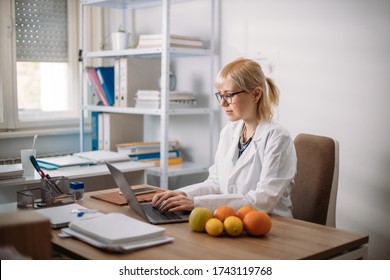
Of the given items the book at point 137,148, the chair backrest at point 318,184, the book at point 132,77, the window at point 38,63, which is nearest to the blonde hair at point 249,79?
the chair backrest at point 318,184

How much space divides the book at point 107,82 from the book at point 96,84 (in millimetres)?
26

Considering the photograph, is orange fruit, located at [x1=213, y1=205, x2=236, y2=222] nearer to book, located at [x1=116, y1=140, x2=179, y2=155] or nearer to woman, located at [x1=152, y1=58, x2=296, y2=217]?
woman, located at [x1=152, y1=58, x2=296, y2=217]

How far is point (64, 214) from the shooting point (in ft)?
5.75

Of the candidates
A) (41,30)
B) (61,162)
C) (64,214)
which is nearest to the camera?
(64,214)

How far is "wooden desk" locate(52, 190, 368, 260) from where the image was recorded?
4.49 ft

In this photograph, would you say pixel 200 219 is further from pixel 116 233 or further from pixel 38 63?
pixel 38 63

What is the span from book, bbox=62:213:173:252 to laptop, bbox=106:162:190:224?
0.12 m

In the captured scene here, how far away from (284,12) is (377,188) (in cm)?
110

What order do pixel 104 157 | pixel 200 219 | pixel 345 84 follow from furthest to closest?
pixel 104 157
pixel 345 84
pixel 200 219

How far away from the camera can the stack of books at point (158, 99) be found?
10.5ft

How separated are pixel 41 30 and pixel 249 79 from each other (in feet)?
7.43

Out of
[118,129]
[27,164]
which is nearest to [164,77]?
[118,129]

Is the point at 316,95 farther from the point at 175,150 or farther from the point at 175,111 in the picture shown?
the point at 175,150

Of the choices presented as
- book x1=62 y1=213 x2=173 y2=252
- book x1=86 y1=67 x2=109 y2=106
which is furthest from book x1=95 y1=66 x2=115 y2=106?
book x1=62 y1=213 x2=173 y2=252
